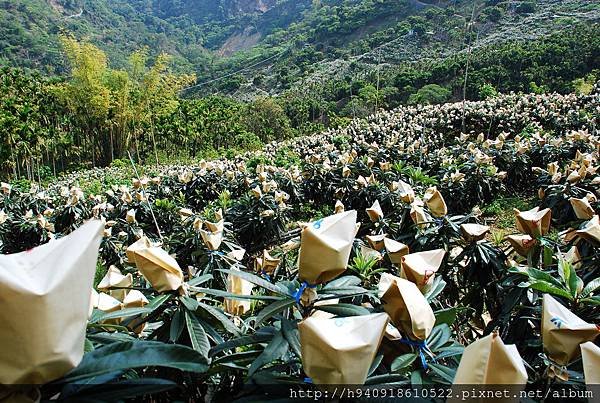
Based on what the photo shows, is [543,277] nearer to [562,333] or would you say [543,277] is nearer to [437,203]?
[562,333]

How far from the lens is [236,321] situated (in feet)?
4.26

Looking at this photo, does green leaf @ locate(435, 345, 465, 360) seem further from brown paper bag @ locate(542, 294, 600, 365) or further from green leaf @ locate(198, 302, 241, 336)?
green leaf @ locate(198, 302, 241, 336)

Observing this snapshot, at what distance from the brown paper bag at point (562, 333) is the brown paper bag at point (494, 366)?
0.25 meters

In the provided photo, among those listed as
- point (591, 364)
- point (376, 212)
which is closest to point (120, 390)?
point (591, 364)

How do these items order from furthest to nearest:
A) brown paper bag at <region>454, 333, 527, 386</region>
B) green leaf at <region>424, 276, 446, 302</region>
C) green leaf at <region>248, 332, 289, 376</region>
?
green leaf at <region>424, 276, 446, 302</region> → green leaf at <region>248, 332, 289, 376</region> → brown paper bag at <region>454, 333, 527, 386</region>

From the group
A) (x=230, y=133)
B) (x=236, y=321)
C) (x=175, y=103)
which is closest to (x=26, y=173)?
(x=175, y=103)

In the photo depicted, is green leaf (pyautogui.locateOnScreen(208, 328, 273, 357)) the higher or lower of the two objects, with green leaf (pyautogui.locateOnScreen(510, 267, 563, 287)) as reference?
higher

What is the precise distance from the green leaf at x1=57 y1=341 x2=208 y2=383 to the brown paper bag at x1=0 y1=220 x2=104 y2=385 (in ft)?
0.19

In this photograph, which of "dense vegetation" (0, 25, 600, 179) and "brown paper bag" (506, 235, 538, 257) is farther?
"dense vegetation" (0, 25, 600, 179)

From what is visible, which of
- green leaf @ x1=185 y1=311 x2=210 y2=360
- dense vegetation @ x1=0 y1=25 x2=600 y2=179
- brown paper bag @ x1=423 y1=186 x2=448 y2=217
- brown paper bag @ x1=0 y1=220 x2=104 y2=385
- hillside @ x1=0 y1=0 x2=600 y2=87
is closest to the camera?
brown paper bag @ x1=0 y1=220 x2=104 y2=385

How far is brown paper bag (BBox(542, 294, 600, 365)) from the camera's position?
0.83 metres

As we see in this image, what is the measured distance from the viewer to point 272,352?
0.82m

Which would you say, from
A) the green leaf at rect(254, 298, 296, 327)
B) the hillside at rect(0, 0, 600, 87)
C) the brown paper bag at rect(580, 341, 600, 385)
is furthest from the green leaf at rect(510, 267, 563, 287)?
the hillside at rect(0, 0, 600, 87)

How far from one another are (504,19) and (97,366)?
129 ft
